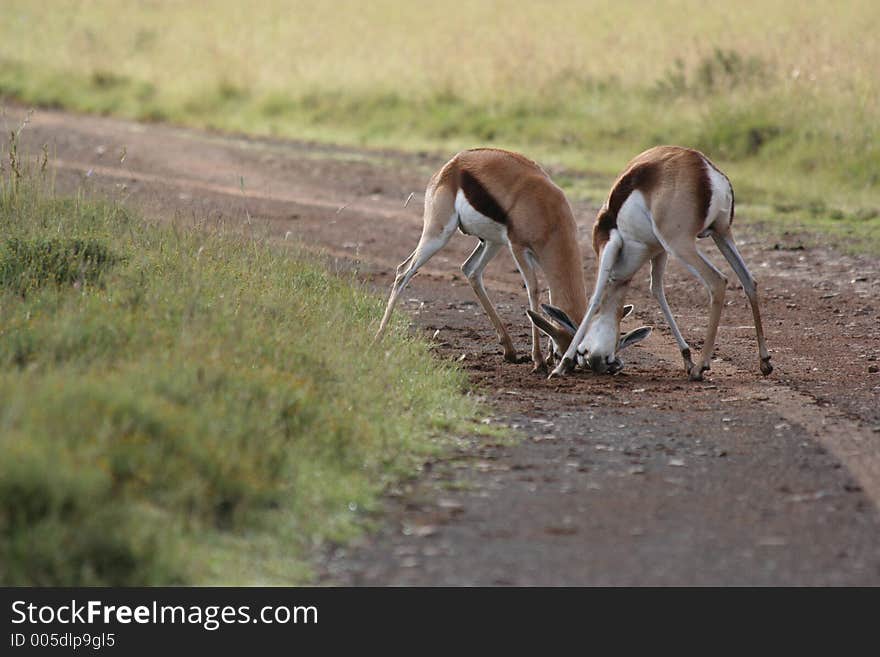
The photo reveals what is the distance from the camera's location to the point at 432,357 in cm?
830

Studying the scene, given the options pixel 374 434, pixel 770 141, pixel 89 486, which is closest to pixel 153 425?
pixel 89 486

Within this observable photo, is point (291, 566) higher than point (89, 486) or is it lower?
lower

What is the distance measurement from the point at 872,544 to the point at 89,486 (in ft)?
9.75

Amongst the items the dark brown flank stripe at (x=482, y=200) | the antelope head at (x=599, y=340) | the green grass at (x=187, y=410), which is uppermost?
the dark brown flank stripe at (x=482, y=200)

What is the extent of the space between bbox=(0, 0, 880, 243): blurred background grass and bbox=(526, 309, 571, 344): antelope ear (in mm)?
5653

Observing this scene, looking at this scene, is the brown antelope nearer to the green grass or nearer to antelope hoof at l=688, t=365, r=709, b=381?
antelope hoof at l=688, t=365, r=709, b=381

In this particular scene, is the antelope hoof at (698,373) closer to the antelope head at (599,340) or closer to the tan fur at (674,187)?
the antelope head at (599,340)

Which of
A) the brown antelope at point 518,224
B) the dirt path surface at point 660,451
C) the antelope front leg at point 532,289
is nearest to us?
the dirt path surface at point 660,451

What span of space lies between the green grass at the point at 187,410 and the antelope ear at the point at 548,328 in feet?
2.27

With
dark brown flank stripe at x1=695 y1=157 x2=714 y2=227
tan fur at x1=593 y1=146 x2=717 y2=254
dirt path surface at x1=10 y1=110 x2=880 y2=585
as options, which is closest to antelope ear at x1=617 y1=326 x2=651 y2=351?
dirt path surface at x1=10 y1=110 x2=880 y2=585

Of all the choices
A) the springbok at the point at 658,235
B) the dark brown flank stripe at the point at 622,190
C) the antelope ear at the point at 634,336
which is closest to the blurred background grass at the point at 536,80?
the springbok at the point at 658,235

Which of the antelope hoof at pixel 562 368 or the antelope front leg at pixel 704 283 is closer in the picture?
the antelope front leg at pixel 704 283

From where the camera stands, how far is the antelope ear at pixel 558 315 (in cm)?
845
